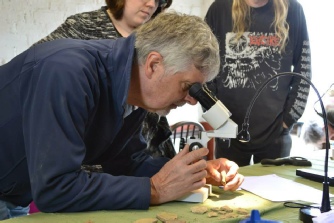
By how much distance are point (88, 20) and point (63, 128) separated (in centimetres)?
101

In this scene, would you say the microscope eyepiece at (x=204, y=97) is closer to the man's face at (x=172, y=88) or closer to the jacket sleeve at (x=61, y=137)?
the man's face at (x=172, y=88)

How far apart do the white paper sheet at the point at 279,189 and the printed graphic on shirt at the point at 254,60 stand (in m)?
0.82

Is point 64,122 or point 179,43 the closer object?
point 64,122

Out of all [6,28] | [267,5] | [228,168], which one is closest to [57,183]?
[228,168]

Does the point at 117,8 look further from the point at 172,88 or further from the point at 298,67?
the point at 298,67

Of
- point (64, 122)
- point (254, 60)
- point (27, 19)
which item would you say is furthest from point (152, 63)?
point (27, 19)

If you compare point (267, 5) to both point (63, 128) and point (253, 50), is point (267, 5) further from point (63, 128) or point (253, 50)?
point (63, 128)

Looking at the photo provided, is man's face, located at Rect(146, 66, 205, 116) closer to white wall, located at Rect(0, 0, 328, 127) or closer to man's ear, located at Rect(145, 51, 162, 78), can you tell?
man's ear, located at Rect(145, 51, 162, 78)

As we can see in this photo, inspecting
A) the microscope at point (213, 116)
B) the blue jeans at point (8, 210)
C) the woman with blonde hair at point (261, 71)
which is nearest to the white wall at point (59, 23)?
the woman with blonde hair at point (261, 71)

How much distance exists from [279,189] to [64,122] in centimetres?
82

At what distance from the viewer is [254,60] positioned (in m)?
2.50

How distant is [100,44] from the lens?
4.61ft

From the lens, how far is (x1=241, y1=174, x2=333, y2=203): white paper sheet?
4.99 feet

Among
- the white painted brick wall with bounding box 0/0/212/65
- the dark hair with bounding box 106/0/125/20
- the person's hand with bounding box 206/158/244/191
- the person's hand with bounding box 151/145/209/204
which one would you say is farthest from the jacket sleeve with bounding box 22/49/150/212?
the white painted brick wall with bounding box 0/0/212/65
